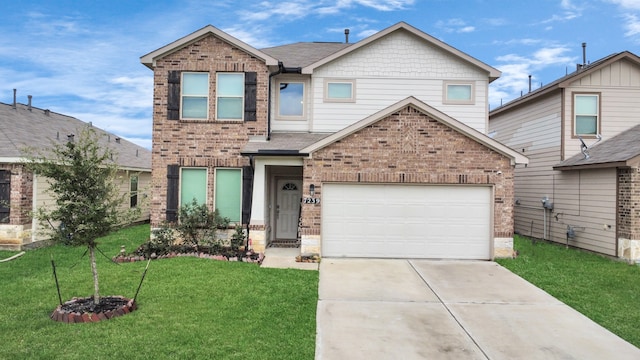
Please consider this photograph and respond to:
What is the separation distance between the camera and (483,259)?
1128cm

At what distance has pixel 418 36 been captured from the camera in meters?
13.3

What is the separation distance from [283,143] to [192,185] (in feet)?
9.88

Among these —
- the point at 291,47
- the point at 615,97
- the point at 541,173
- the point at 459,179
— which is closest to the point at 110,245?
the point at 291,47

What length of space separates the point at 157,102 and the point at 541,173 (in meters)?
13.7

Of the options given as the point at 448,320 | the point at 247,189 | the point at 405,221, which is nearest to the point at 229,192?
the point at 247,189

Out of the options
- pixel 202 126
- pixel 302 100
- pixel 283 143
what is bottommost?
pixel 283 143

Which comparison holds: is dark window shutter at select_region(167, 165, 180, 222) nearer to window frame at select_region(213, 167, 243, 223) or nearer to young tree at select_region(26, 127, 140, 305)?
window frame at select_region(213, 167, 243, 223)

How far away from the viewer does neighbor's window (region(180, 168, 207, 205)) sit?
40.2 feet

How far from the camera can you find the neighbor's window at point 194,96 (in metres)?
12.4

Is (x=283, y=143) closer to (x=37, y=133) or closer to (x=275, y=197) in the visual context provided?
(x=275, y=197)

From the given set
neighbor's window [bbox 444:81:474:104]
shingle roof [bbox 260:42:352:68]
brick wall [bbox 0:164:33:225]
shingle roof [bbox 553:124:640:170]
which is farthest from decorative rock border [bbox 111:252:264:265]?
shingle roof [bbox 553:124:640:170]

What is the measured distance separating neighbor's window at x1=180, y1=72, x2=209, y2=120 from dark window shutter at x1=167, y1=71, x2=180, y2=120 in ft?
0.50

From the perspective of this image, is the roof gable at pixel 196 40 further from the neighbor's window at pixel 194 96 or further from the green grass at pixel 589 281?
the green grass at pixel 589 281

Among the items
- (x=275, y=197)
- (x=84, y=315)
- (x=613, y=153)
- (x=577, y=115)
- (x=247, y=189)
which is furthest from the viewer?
(x=577, y=115)
